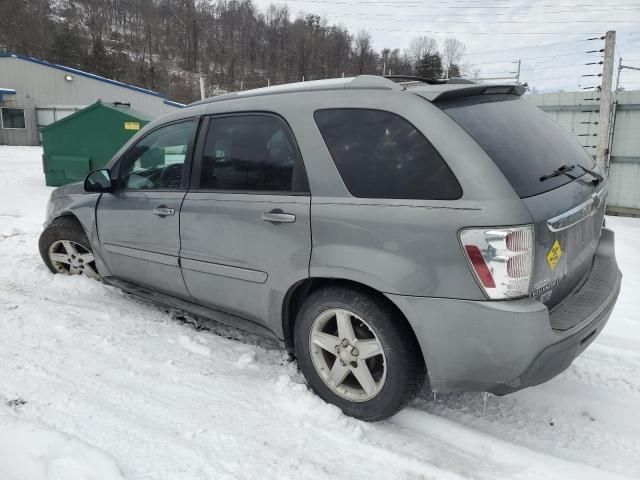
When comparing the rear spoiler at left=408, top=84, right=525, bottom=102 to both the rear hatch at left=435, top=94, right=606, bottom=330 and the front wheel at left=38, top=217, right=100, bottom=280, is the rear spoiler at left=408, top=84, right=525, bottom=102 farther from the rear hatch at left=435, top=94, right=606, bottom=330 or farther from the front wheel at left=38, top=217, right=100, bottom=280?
the front wheel at left=38, top=217, right=100, bottom=280

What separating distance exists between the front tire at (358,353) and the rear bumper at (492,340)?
123 mm

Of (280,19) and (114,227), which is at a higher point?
(280,19)

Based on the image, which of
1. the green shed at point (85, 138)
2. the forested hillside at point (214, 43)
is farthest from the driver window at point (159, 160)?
the forested hillside at point (214, 43)

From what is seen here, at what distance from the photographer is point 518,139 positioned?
2.55 metres

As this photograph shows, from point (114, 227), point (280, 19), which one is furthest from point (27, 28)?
point (114, 227)

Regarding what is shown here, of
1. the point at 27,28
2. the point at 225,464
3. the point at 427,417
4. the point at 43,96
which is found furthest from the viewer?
the point at 27,28

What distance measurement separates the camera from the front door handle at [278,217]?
9.04 feet

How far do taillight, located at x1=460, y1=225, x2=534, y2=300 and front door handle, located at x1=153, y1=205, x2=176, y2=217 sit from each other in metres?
2.07

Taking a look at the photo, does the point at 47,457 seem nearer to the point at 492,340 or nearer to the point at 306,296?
the point at 306,296

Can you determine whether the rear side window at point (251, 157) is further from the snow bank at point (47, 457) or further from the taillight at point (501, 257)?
the snow bank at point (47, 457)

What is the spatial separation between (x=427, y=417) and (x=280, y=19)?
109866 mm

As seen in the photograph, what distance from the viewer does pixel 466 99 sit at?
2.60 metres

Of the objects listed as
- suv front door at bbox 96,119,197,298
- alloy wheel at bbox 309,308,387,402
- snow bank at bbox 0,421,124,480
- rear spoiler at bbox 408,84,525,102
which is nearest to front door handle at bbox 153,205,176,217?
suv front door at bbox 96,119,197,298

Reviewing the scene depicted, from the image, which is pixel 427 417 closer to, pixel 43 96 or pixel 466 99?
pixel 466 99
